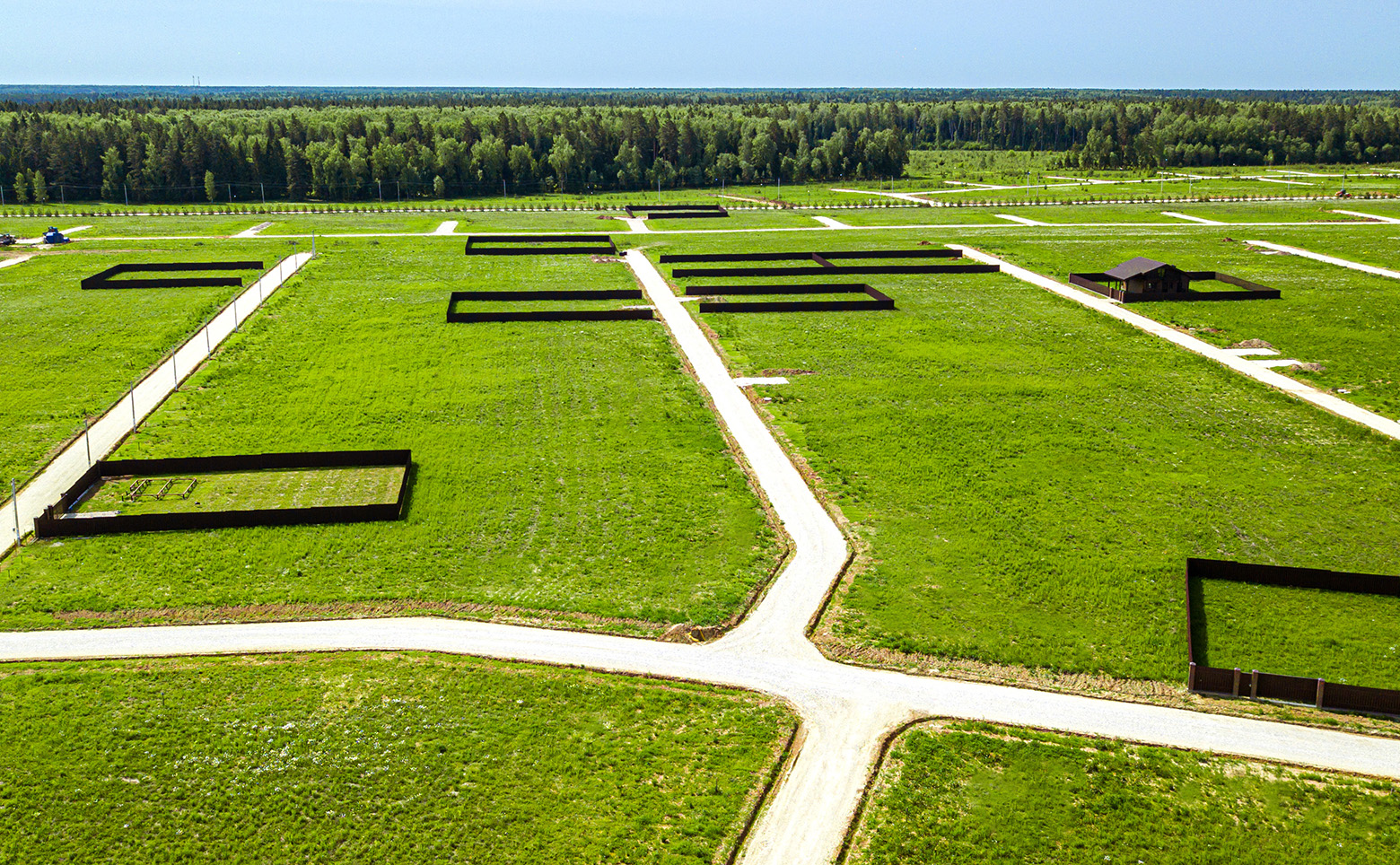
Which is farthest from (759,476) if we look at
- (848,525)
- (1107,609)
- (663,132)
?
(663,132)

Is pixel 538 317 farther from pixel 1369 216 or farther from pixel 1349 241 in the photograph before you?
pixel 1369 216

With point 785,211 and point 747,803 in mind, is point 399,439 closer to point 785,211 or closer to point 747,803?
point 747,803

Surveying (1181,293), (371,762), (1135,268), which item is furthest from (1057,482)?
(1181,293)

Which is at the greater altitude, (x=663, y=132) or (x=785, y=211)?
(x=663, y=132)

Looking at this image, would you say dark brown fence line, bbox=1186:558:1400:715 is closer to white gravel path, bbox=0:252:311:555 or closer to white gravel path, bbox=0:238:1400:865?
white gravel path, bbox=0:238:1400:865

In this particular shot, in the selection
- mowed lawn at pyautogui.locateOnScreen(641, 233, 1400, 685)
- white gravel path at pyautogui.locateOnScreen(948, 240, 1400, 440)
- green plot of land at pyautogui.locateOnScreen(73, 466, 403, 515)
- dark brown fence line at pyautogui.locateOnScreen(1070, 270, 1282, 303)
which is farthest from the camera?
dark brown fence line at pyautogui.locateOnScreen(1070, 270, 1282, 303)

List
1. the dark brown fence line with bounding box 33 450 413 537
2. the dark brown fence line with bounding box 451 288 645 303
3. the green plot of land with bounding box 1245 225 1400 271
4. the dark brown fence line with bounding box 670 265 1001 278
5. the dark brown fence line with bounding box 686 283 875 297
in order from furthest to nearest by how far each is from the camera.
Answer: the green plot of land with bounding box 1245 225 1400 271 < the dark brown fence line with bounding box 670 265 1001 278 < the dark brown fence line with bounding box 451 288 645 303 < the dark brown fence line with bounding box 686 283 875 297 < the dark brown fence line with bounding box 33 450 413 537

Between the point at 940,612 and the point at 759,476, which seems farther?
the point at 759,476

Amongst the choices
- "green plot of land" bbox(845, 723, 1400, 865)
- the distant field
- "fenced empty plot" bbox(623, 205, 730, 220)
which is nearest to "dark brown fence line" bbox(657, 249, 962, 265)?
the distant field
